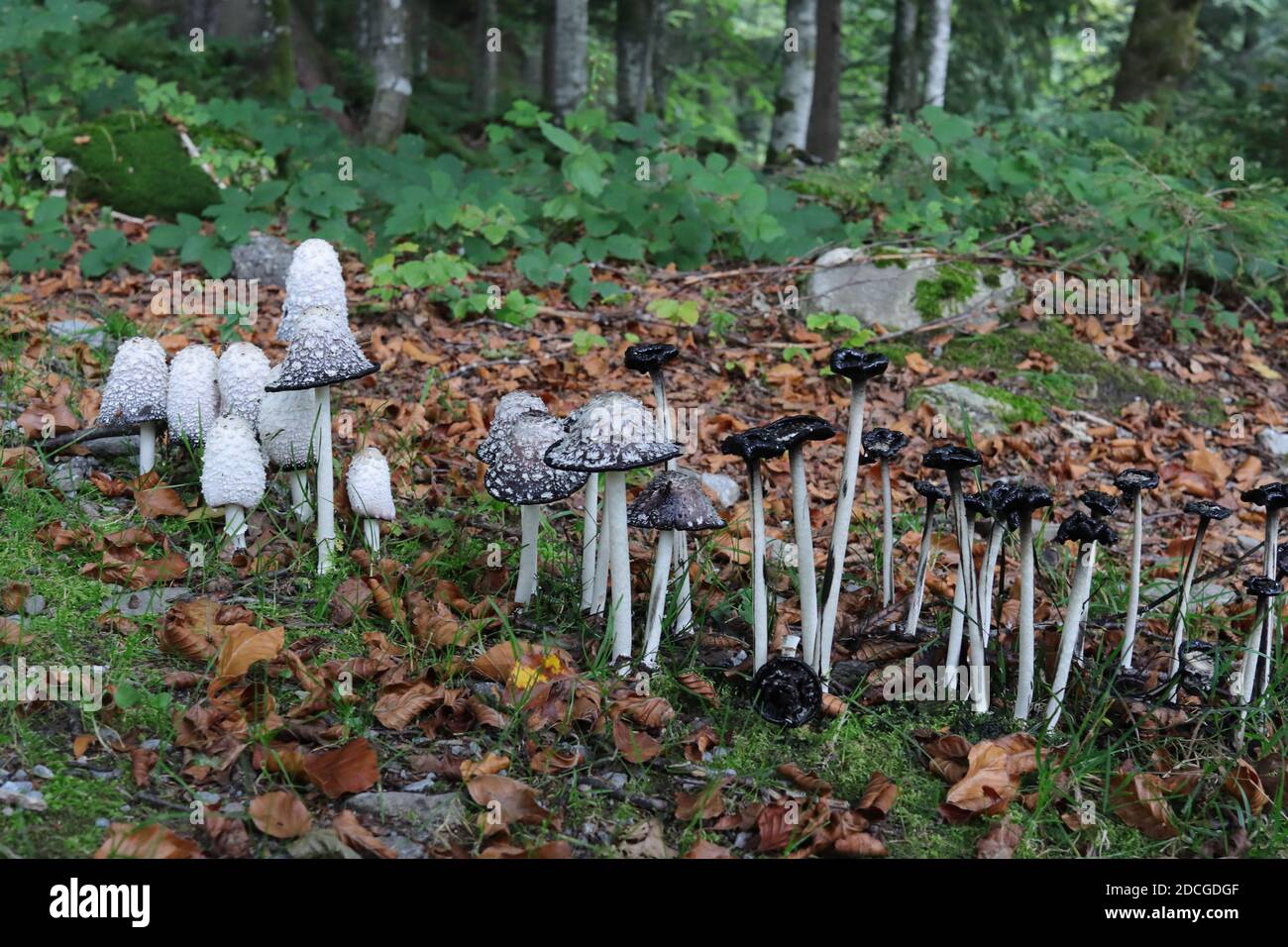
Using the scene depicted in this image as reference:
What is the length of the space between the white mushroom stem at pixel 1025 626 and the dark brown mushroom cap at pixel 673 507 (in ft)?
2.83

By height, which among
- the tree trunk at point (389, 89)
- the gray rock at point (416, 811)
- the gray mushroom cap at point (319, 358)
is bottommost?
the gray rock at point (416, 811)

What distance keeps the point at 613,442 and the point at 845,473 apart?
27.1 inches

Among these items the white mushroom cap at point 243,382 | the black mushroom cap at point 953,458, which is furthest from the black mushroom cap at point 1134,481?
the white mushroom cap at point 243,382

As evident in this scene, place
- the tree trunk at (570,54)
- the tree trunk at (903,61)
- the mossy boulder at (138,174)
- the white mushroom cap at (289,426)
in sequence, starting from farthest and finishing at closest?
1. the tree trunk at (903,61)
2. the tree trunk at (570,54)
3. the mossy boulder at (138,174)
4. the white mushroom cap at (289,426)

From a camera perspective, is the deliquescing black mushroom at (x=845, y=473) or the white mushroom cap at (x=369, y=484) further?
the white mushroom cap at (x=369, y=484)

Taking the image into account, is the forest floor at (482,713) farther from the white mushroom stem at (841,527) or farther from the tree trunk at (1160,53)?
the tree trunk at (1160,53)

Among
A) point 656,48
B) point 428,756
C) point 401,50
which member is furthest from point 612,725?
point 656,48

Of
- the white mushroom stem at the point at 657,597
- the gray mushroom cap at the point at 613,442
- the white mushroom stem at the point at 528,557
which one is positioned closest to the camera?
the gray mushroom cap at the point at 613,442

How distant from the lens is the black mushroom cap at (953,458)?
3.04 meters

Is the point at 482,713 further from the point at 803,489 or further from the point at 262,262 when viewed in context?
the point at 262,262

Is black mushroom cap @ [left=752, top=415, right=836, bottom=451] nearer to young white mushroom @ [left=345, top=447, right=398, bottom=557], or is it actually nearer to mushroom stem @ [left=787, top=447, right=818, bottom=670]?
mushroom stem @ [left=787, top=447, right=818, bottom=670]

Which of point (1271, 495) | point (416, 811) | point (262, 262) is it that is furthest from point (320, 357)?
point (262, 262)

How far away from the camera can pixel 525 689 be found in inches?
122
